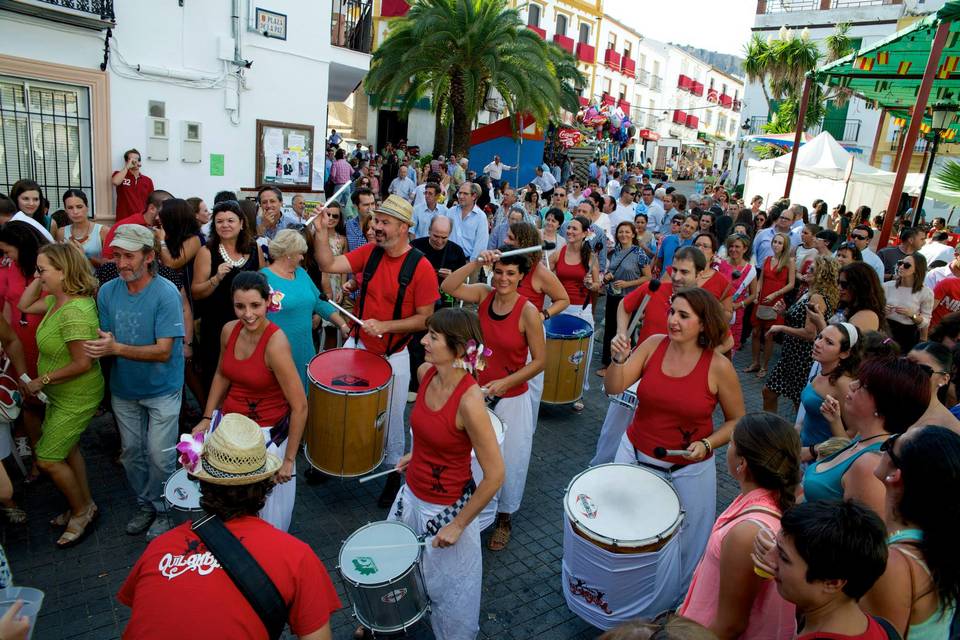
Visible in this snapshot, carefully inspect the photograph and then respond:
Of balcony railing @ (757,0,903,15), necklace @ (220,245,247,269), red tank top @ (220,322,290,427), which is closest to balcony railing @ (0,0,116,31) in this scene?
necklace @ (220,245,247,269)

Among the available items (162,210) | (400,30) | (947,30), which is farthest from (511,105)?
(162,210)

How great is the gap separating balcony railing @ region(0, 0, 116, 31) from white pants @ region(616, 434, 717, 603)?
32.0 feet

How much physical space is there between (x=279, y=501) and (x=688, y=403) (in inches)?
95.7

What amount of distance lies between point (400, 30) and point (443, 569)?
60.6 ft

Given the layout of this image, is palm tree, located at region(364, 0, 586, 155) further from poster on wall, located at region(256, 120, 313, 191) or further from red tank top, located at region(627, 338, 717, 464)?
red tank top, located at region(627, 338, 717, 464)

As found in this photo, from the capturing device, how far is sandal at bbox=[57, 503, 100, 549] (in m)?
4.10

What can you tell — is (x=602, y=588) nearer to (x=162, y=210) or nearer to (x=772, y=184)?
(x=162, y=210)

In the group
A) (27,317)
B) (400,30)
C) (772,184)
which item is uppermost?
(400,30)

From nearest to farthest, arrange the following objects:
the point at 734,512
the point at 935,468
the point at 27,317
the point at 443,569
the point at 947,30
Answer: the point at 935,468 < the point at 734,512 < the point at 443,569 < the point at 27,317 < the point at 947,30

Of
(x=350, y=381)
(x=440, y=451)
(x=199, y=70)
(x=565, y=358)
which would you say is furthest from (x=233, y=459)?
(x=199, y=70)

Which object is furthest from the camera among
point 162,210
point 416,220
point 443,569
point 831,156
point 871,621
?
point 831,156

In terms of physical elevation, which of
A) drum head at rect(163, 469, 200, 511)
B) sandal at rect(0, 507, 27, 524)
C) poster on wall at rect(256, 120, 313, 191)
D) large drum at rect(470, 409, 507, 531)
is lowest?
sandal at rect(0, 507, 27, 524)

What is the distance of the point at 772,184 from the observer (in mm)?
19141

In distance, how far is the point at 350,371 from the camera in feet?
14.4
